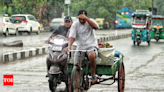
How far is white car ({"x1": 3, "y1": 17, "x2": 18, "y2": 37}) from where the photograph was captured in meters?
24.6

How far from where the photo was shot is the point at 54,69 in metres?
5.93

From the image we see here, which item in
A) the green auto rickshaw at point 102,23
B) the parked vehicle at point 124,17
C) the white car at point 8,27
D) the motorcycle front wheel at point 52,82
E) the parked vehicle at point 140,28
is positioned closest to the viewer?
the motorcycle front wheel at point 52,82

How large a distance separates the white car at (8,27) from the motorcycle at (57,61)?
739 inches

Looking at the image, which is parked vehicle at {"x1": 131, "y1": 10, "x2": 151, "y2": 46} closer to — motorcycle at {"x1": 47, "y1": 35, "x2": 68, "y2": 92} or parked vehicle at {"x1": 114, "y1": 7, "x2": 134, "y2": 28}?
motorcycle at {"x1": 47, "y1": 35, "x2": 68, "y2": 92}

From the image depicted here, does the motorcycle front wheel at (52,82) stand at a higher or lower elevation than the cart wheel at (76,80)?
lower

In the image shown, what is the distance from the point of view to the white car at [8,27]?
24647 millimetres

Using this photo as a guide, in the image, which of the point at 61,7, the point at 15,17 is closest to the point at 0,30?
the point at 15,17

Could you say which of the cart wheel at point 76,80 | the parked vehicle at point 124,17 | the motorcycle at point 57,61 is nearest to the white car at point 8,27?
the motorcycle at point 57,61

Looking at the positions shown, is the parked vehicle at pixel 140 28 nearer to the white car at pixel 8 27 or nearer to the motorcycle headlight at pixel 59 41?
the white car at pixel 8 27

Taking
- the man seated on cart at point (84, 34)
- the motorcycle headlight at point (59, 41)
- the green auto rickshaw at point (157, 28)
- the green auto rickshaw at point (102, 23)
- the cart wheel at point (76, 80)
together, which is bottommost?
the green auto rickshaw at point (102, 23)

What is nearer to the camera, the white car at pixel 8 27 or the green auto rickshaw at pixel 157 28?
the green auto rickshaw at pixel 157 28

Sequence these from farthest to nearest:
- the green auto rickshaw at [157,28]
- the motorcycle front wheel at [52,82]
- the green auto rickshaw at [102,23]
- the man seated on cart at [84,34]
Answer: the green auto rickshaw at [102,23], the green auto rickshaw at [157,28], the motorcycle front wheel at [52,82], the man seated on cart at [84,34]

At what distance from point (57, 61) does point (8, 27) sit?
20.0 metres

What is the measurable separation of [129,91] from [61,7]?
43.5 metres
